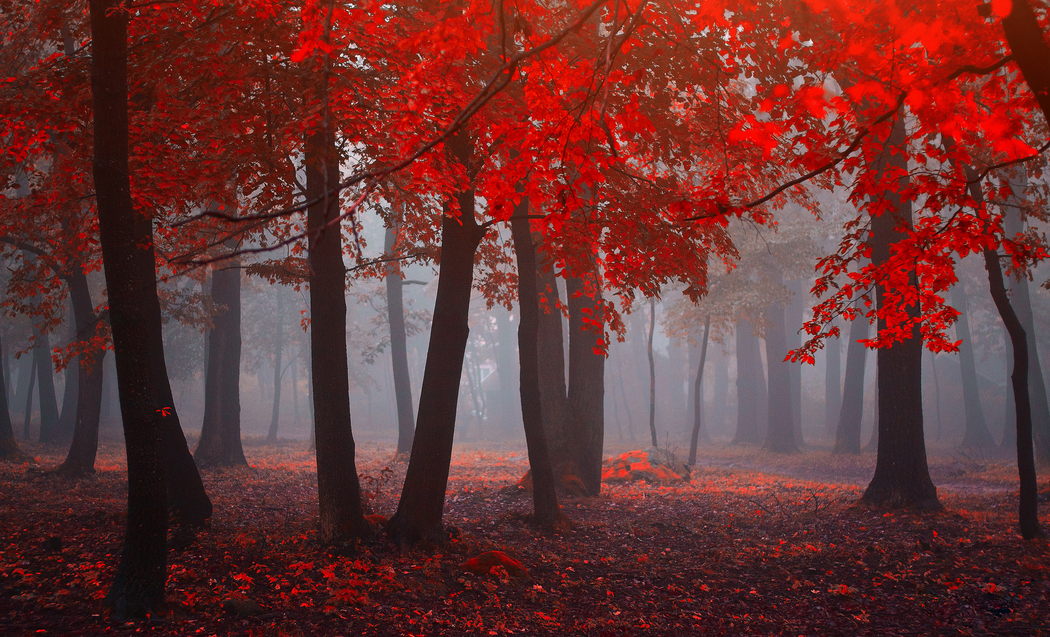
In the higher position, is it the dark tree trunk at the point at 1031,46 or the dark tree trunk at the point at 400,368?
the dark tree trunk at the point at 1031,46

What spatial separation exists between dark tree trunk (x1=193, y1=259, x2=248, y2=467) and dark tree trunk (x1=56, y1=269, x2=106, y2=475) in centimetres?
243

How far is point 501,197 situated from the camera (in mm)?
4418

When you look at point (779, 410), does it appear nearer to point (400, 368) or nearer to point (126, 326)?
point (400, 368)

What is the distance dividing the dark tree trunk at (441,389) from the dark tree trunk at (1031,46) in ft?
17.0

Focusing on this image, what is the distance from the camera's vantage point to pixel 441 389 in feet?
25.4

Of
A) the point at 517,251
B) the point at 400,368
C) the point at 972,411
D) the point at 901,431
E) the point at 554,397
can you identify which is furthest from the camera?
the point at 972,411

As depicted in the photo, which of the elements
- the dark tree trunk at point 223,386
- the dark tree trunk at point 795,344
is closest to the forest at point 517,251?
the dark tree trunk at point 223,386

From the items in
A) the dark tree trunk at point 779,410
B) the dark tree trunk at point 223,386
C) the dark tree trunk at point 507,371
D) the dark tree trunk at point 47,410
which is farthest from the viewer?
the dark tree trunk at point 507,371

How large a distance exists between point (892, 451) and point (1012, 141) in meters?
7.09

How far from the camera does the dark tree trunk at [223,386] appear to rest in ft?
48.5

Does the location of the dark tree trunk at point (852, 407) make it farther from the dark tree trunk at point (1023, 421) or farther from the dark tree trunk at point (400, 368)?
the dark tree trunk at point (400, 368)

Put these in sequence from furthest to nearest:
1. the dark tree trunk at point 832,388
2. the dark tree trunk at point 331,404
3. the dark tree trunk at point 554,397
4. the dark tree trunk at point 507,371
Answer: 1. the dark tree trunk at point 507,371
2. the dark tree trunk at point 832,388
3. the dark tree trunk at point 554,397
4. the dark tree trunk at point 331,404

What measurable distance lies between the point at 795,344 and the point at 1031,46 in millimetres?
28794

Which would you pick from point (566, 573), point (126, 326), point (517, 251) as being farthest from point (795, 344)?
point (126, 326)
